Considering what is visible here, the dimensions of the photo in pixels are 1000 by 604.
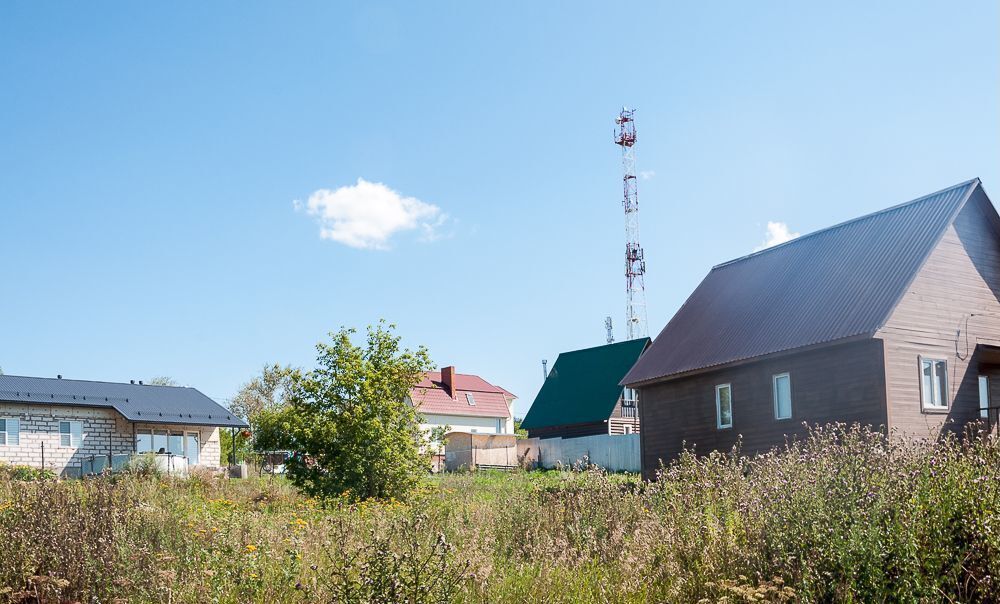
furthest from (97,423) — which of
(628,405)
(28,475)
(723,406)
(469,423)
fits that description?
(723,406)

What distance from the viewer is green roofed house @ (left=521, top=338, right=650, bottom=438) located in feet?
157

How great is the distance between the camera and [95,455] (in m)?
42.6

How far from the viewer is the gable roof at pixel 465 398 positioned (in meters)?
61.2

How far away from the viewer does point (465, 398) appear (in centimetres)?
6375

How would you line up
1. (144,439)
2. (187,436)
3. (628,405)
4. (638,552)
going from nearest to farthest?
(638,552), (144,439), (187,436), (628,405)

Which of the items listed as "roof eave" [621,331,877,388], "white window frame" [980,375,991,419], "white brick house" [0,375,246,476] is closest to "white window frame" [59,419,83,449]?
"white brick house" [0,375,246,476]

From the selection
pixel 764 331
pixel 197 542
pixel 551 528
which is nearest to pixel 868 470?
pixel 551 528

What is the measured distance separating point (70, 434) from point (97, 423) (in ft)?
4.54

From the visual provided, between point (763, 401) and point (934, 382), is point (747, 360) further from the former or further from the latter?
point (934, 382)

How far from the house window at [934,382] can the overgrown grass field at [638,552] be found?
13.5 metres

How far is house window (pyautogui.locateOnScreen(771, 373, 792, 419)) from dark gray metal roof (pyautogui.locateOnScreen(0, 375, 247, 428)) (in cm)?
3132

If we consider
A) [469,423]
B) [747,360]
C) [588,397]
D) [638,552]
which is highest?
[747,360]

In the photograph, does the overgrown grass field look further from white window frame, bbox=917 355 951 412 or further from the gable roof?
the gable roof

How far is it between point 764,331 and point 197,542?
1852cm
